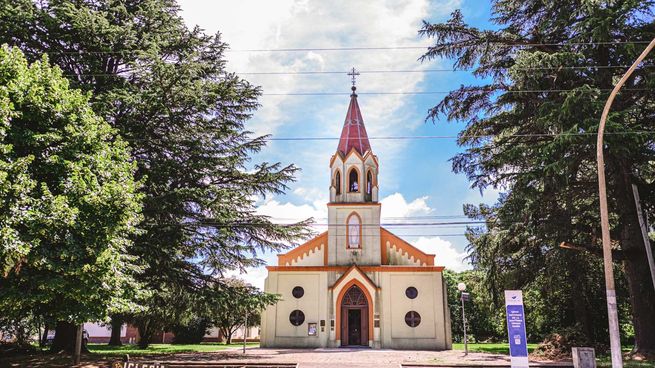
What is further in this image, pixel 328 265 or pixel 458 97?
pixel 328 265

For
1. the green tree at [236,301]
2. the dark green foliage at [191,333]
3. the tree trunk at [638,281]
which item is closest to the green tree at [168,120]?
the green tree at [236,301]

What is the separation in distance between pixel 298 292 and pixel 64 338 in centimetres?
1396

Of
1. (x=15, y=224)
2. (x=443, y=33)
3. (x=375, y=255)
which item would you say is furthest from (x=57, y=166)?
(x=375, y=255)

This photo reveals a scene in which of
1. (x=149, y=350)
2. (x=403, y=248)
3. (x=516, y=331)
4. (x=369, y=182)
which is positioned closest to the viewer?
(x=516, y=331)

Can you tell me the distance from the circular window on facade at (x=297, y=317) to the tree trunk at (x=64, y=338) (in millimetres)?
13104

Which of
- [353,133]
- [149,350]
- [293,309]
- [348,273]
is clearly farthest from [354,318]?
[353,133]

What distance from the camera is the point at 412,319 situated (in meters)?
29.0

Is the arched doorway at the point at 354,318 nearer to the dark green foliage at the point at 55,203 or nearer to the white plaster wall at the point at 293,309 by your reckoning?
the white plaster wall at the point at 293,309

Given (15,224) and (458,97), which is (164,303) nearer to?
(15,224)

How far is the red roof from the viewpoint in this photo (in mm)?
33094

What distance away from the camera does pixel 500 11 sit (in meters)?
21.4

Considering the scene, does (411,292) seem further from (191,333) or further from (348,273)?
(191,333)

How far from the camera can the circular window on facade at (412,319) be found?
28828mm

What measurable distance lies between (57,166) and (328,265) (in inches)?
797
